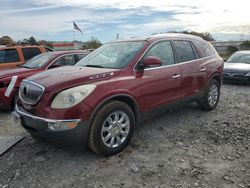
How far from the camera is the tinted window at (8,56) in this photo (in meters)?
8.16

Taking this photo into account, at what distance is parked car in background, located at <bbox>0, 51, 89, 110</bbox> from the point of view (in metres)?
5.95

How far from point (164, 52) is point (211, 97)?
205 centimetres

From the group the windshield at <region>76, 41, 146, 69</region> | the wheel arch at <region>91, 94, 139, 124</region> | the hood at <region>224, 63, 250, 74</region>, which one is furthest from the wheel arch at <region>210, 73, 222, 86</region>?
the hood at <region>224, 63, 250, 74</region>

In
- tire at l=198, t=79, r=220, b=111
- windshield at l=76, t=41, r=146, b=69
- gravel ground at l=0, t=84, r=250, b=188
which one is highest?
windshield at l=76, t=41, r=146, b=69

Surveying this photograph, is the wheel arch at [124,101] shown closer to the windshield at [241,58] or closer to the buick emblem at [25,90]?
the buick emblem at [25,90]

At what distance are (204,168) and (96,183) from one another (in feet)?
4.72

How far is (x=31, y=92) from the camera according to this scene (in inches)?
143

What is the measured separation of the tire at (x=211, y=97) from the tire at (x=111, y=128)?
2.52m

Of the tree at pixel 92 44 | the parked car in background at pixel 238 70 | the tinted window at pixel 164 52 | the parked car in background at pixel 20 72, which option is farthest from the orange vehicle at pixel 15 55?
the tree at pixel 92 44

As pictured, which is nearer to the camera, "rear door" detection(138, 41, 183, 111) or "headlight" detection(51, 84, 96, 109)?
"headlight" detection(51, 84, 96, 109)

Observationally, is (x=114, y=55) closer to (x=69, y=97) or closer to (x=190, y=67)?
(x=69, y=97)

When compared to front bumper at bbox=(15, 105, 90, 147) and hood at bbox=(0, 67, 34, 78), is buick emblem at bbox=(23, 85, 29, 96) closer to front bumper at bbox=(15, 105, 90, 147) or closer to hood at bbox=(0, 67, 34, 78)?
front bumper at bbox=(15, 105, 90, 147)

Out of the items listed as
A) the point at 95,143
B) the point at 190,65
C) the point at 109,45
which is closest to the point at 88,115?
the point at 95,143

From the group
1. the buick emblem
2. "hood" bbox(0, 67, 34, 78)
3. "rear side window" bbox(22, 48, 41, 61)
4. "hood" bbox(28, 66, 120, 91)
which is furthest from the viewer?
"rear side window" bbox(22, 48, 41, 61)
